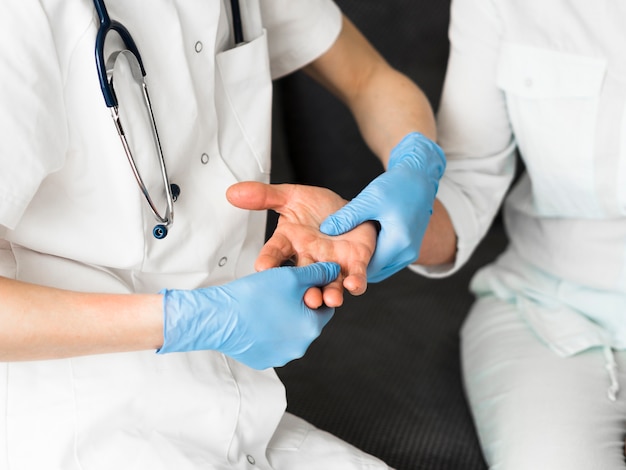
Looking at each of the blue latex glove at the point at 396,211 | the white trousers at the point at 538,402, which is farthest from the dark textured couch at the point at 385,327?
the blue latex glove at the point at 396,211

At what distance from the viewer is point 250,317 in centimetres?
87

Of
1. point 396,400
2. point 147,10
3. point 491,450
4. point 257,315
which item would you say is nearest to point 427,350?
point 396,400

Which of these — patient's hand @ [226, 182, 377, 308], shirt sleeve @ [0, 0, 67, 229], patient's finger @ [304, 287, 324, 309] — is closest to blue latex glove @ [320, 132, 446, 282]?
patient's hand @ [226, 182, 377, 308]

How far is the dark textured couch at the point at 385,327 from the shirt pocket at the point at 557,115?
0.36 metres

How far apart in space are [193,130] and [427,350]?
2.26ft

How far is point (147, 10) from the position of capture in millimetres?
933

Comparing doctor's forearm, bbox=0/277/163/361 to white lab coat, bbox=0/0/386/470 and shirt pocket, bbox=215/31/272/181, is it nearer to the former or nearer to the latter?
white lab coat, bbox=0/0/386/470

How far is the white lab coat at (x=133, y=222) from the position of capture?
0.83 metres

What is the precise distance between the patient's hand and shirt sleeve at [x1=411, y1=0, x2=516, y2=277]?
14.1 inches

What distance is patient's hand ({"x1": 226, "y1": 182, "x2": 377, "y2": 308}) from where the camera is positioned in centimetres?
91

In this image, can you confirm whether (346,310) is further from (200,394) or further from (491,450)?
(200,394)

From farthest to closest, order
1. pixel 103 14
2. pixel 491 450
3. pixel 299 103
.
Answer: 1. pixel 299 103
2. pixel 491 450
3. pixel 103 14

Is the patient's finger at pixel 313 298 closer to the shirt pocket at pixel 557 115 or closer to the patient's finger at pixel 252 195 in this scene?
the patient's finger at pixel 252 195

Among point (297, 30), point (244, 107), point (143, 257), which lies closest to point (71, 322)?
point (143, 257)
